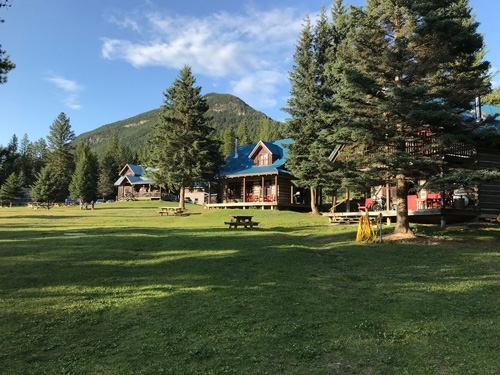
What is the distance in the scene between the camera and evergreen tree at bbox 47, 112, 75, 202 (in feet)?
302

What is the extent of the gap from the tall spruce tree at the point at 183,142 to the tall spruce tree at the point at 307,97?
9.99 meters

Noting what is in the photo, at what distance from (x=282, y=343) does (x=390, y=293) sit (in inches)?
153

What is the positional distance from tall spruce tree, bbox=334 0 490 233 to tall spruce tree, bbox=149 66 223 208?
2466cm

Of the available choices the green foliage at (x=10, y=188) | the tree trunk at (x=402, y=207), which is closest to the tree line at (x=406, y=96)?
the tree trunk at (x=402, y=207)

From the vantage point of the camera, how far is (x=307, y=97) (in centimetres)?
3525

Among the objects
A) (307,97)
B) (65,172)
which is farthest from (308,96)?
(65,172)

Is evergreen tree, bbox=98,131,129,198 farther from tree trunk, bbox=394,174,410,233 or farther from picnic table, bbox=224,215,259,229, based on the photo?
tree trunk, bbox=394,174,410,233

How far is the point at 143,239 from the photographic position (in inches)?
691

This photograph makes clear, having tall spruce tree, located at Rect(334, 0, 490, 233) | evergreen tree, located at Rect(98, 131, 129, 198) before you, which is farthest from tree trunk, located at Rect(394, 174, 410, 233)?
evergreen tree, located at Rect(98, 131, 129, 198)

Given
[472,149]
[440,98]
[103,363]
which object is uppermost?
[440,98]

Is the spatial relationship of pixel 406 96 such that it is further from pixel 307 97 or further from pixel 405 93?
pixel 307 97

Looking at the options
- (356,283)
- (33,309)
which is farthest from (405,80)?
(33,309)

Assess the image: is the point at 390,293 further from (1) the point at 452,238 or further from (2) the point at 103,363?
(1) the point at 452,238

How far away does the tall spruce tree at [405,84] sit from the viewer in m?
16.4
